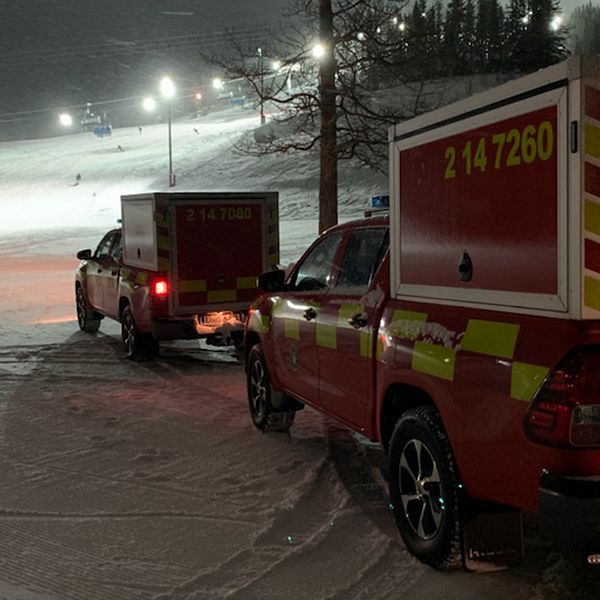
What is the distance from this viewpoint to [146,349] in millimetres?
9953

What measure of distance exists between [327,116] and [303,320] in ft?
33.5

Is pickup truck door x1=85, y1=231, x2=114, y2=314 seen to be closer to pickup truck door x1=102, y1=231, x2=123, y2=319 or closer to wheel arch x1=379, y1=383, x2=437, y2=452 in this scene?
pickup truck door x1=102, y1=231, x2=123, y2=319

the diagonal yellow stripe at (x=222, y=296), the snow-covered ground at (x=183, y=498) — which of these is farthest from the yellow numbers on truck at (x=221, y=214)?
the snow-covered ground at (x=183, y=498)

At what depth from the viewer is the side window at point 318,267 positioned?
557 centimetres

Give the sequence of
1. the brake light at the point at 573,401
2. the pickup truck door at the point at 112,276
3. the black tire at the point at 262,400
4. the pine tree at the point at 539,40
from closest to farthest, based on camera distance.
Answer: the brake light at the point at 573,401, the black tire at the point at 262,400, the pickup truck door at the point at 112,276, the pine tree at the point at 539,40

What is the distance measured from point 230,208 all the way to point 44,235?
30.1m

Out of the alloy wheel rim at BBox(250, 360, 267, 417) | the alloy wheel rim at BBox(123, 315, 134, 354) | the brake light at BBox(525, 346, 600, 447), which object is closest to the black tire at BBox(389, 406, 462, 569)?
the brake light at BBox(525, 346, 600, 447)

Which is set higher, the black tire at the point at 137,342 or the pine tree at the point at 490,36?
the pine tree at the point at 490,36

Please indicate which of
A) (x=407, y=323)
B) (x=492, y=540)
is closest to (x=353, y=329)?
(x=407, y=323)

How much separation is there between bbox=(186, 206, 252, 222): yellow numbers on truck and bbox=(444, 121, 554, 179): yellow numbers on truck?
6.17 metres

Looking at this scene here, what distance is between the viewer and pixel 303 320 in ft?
18.6

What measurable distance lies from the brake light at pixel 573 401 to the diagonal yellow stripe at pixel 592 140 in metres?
0.70

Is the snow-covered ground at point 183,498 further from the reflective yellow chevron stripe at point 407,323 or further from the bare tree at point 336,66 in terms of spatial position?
the bare tree at point 336,66

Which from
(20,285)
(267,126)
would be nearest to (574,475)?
(20,285)
